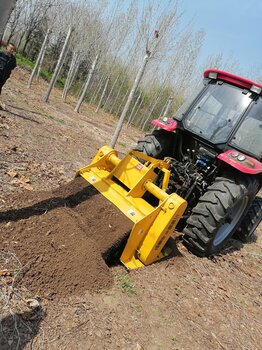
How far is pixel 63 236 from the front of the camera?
12.0 feet

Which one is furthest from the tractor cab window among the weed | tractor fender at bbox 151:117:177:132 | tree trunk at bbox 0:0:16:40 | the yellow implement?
tree trunk at bbox 0:0:16:40

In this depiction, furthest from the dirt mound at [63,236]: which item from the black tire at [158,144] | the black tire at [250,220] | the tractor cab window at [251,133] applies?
the black tire at [250,220]

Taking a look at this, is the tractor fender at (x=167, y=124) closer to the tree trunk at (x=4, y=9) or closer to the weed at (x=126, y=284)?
the weed at (x=126, y=284)

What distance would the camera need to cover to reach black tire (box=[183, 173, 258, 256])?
4.49 m

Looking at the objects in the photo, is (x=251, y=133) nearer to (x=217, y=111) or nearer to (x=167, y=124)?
(x=217, y=111)

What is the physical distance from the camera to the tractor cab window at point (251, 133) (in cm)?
498

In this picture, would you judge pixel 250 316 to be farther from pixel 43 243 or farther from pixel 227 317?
pixel 43 243

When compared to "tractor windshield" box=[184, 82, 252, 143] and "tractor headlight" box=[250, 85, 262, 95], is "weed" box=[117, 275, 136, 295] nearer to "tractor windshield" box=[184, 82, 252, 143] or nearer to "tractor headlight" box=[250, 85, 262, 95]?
"tractor windshield" box=[184, 82, 252, 143]

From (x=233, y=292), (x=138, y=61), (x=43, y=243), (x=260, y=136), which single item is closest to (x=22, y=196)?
(x=43, y=243)

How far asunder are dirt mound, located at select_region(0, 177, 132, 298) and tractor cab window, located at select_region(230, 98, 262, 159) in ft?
6.83

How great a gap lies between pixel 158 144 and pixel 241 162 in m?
1.43

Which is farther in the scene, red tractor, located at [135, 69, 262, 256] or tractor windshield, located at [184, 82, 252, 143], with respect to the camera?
tractor windshield, located at [184, 82, 252, 143]

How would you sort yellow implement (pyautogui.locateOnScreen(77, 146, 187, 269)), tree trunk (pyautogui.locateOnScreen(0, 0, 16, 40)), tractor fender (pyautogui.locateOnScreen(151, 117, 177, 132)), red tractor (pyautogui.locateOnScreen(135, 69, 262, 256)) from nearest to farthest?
tree trunk (pyautogui.locateOnScreen(0, 0, 16, 40)), yellow implement (pyautogui.locateOnScreen(77, 146, 187, 269)), red tractor (pyautogui.locateOnScreen(135, 69, 262, 256)), tractor fender (pyautogui.locateOnScreen(151, 117, 177, 132))

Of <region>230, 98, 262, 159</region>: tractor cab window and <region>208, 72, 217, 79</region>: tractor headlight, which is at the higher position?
<region>208, 72, 217, 79</region>: tractor headlight
